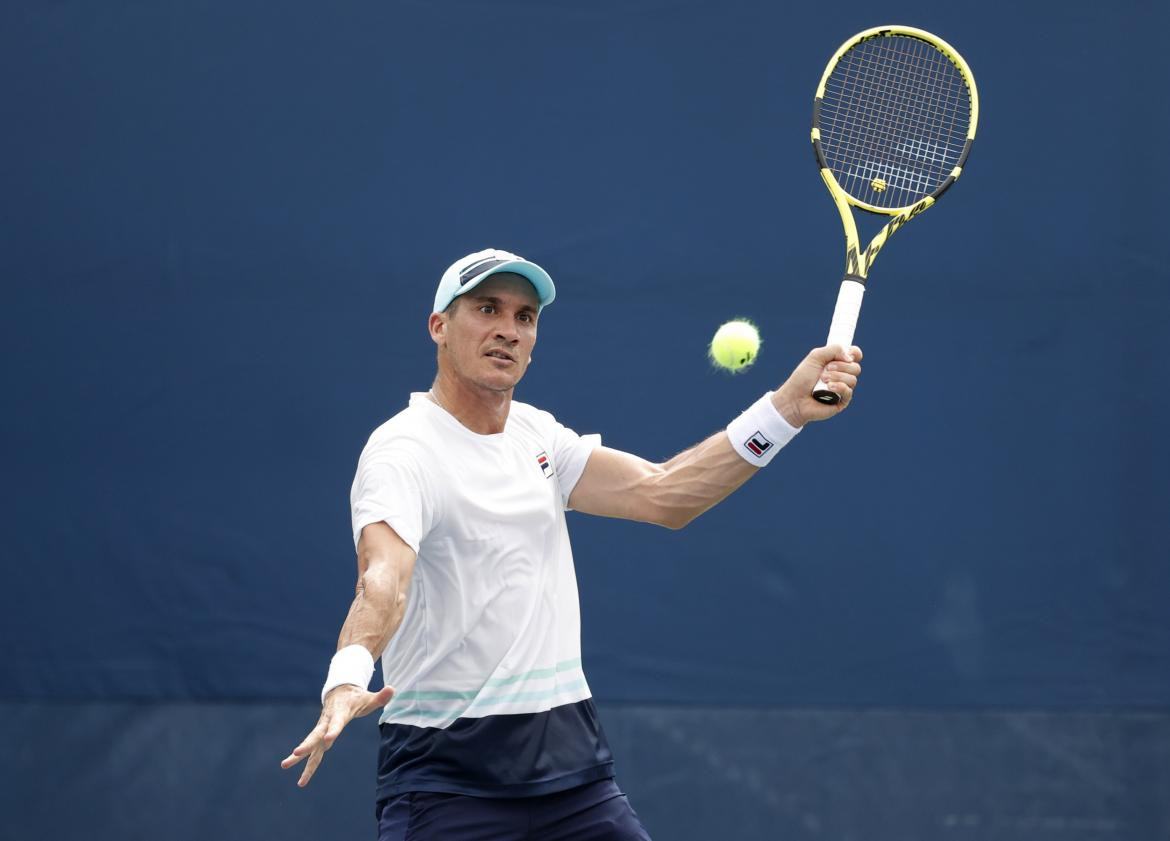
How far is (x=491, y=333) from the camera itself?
3262mm

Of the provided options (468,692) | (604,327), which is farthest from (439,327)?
(604,327)

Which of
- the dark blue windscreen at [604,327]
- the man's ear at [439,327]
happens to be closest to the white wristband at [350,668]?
the man's ear at [439,327]

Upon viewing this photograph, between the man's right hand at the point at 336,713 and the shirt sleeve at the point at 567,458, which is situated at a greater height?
the shirt sleeve at the point at 567,458

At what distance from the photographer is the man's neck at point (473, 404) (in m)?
3.26

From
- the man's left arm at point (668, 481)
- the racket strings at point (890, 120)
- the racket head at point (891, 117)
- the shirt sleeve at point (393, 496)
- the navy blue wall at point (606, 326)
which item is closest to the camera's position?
the shirt sleeve at point (393, 496)

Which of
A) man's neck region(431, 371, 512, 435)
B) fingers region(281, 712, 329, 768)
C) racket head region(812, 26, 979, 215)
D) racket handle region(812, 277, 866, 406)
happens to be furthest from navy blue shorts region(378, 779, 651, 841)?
racket head region(812, 26, 979, 215)

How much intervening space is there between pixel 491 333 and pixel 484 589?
56 cm

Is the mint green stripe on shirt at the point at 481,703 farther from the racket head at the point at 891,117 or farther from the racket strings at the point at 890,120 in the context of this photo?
the racket strings at the point at 890,120

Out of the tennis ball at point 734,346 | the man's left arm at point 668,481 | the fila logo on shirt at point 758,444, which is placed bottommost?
the man's left arm at point 668,481

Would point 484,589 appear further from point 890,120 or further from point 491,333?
point 890,120

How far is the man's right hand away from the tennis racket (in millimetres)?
1150

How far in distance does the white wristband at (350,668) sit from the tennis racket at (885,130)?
1.10m

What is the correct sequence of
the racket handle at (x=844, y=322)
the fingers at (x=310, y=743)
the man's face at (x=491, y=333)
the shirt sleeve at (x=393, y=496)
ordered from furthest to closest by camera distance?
the man's face at (x=491, y=333) < the racket handle at (x=844, y=322) < the shirt sleeve at (x=393, y=496) < the fingers at (x=310, y=743)

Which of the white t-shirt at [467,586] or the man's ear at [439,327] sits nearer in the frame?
the white t-shirt at [467,586]
